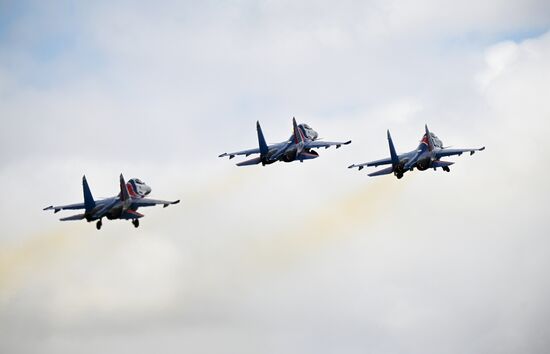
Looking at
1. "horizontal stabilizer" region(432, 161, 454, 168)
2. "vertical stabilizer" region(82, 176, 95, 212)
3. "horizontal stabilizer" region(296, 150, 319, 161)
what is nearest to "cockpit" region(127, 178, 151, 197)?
"vertical stabilizer" region(82, 176, 95, 212)

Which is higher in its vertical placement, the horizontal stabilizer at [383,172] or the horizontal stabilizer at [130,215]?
the horizontal stabilizer at [383,172]

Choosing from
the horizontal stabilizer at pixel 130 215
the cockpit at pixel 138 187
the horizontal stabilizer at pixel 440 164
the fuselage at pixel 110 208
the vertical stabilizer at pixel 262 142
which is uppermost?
the vertical stabilizer at pixel 262 142

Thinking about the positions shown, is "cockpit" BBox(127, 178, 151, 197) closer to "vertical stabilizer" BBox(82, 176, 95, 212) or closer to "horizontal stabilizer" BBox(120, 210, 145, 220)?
"horizontal stabilizer" BBox(120, 210, 145, 220)

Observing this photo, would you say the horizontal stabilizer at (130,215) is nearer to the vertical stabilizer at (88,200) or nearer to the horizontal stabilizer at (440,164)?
the vertical stabilizer at (88,200)

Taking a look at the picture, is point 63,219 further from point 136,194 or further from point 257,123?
point 257,123

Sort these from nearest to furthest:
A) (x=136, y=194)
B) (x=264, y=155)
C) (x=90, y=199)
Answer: (x=90, y=199) < (x=136, y=194) < (x=264, y=155)

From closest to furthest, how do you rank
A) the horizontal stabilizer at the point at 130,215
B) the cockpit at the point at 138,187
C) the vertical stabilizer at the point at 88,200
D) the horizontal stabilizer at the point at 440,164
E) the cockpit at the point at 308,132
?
1. the vertical stabilizer at the point at 88,200
2. the horizontal stabilizer at the point at 130,215
3. the cockpit at the point at 138,187
4. the horizontal stabilizer at the point at 440,164
5. the cockpit at the point at 308,132

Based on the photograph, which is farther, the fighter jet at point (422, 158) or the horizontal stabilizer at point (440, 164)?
the horizontal stabilizer at point (440, 164)

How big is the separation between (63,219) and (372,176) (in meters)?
42.9

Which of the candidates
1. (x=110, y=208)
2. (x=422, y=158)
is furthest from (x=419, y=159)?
(x=110, y=208)

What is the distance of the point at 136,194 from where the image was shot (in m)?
141

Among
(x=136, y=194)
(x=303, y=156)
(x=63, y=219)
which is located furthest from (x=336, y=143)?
(x=63, y=219)

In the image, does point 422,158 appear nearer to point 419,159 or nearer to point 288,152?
point 419,159

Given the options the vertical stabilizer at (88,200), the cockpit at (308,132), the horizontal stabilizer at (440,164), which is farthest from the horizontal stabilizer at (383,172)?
the vertical stabilizer at (88,200)
